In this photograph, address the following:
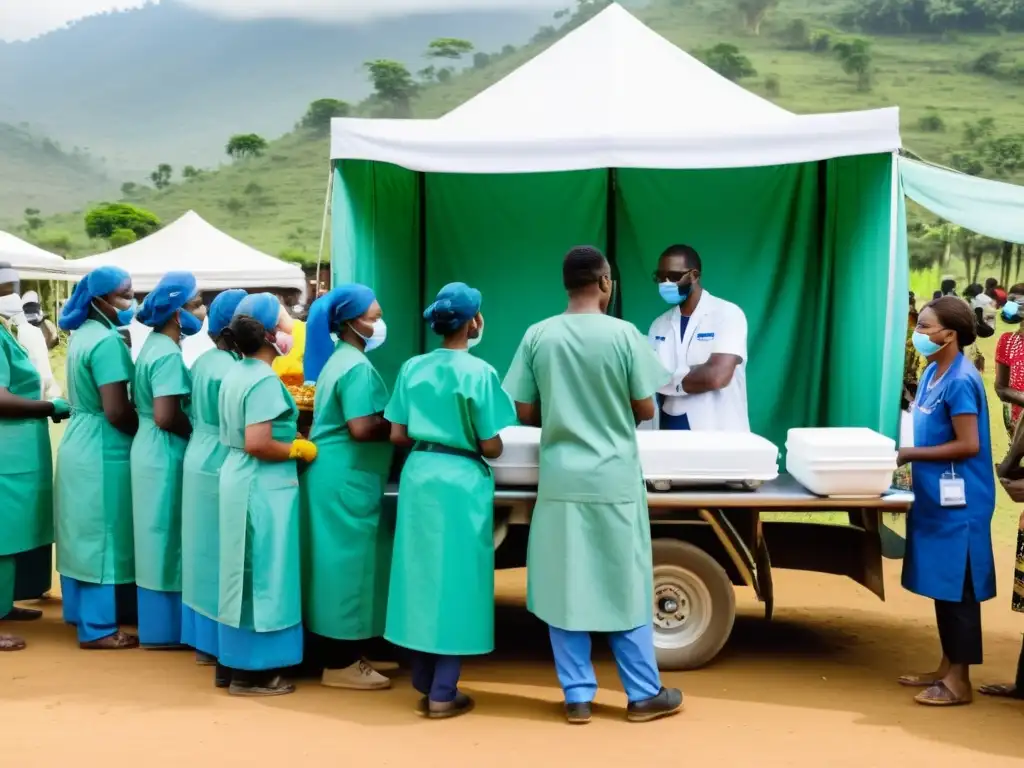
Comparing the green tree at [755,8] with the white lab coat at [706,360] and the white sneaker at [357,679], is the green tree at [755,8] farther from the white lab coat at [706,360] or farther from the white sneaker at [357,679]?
the white sneaker at [357,679]

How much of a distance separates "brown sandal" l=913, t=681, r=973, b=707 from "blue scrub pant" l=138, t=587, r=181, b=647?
315 cm

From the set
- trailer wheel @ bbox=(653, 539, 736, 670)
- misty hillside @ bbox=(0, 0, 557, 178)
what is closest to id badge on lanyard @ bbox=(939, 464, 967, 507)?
trailer wheel @ bbox=(653, 539, 736, 670)

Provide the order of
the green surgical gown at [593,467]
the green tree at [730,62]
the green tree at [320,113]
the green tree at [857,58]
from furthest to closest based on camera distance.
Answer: the green tree at [320,113], the green tree at [730,62], the green tree at [857,58], the green surgical gown at [593,467]

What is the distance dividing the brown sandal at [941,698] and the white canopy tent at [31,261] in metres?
11.4

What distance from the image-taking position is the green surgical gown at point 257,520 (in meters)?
4.13

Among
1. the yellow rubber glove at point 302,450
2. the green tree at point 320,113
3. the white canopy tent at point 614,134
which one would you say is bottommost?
the yellow rubber glove at point 302,450

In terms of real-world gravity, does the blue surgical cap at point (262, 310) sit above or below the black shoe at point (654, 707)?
above

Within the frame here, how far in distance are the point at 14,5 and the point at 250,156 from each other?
117 ft

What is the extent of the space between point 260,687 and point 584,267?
205cm

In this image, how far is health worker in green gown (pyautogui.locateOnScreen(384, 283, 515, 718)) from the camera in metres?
3.89

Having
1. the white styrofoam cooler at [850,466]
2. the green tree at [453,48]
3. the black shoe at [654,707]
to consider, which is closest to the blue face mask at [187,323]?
the black shoe at [654,707]

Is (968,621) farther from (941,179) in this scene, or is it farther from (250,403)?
(250,403)

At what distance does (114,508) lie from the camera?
196 inches

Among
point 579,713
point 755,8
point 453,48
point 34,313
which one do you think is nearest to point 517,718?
point 579,713
